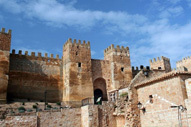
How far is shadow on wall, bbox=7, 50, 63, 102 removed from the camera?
21.7 m

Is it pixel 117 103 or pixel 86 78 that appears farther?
pixel 86 78

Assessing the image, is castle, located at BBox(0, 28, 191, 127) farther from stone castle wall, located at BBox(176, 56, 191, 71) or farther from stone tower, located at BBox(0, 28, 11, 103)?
stone castle wall, located at BBox(176, 56, 191, 71)

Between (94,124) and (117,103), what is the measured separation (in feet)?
8.78

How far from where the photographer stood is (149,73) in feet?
62.2

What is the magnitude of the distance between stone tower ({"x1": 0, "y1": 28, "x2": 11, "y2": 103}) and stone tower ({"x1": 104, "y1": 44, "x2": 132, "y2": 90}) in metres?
11.7

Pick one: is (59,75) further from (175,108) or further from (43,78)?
(175,108)

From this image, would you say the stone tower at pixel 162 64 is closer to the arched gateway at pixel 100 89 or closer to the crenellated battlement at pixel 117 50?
the crenellated battlement at pixel 117 50

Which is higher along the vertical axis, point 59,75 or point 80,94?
point 59,75

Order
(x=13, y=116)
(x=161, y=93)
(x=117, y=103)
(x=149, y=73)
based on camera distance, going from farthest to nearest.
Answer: (x=149, y=73) → (x=117, y=103) → (x=13, y=116) → (x=161, y=93)

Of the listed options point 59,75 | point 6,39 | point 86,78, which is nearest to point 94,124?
point 86,78

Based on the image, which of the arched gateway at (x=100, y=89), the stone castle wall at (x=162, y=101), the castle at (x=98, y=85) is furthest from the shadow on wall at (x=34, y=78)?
the stone castle wall at (x=162, y=101)

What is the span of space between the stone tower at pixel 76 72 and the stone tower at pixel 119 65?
122 inches

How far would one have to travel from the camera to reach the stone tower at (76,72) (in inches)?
867

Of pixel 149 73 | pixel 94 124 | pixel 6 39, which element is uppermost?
pixel 6 39
